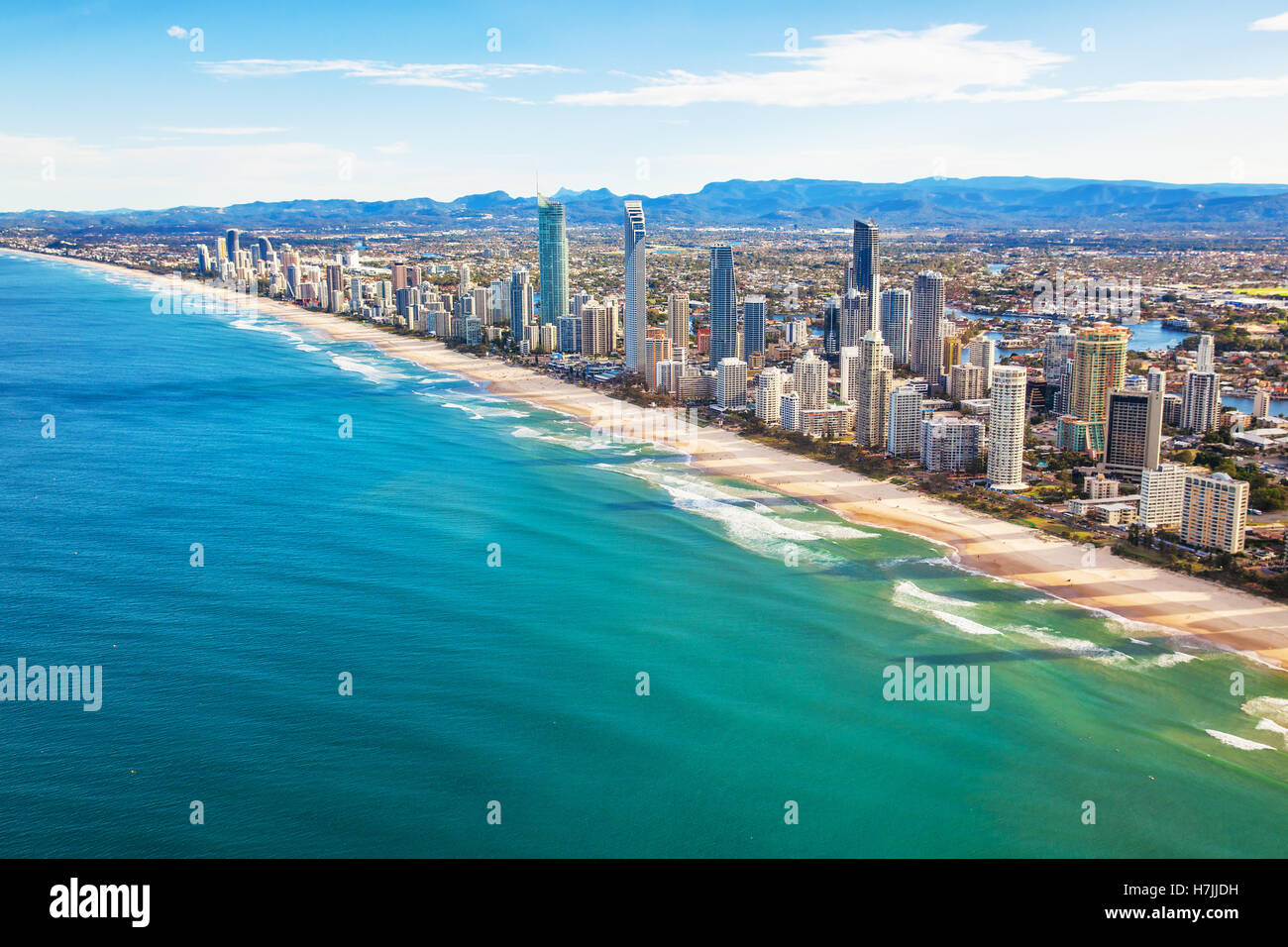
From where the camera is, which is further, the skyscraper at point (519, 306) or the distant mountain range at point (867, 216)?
the distant mountain range at point (867, 216)

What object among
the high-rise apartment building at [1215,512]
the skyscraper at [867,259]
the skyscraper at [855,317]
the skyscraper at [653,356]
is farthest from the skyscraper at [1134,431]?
the skyscraper at [867,259]

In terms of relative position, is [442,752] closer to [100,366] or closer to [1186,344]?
[100,366]

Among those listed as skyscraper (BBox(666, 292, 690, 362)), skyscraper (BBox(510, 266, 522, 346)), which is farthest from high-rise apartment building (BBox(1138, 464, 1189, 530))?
skyscraper (BBox(510, 266, 522, 346))

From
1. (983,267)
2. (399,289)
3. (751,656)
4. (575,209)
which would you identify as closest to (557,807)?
(751,656)

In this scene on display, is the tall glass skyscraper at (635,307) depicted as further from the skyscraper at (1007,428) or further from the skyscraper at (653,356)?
the skyscraper at (1007,428)

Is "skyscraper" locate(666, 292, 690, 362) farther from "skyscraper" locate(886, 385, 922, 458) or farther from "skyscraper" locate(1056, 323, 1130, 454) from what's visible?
"skyscraper" locate(1056, 323, 1130, 454)

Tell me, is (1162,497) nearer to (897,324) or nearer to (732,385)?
(732,385)
